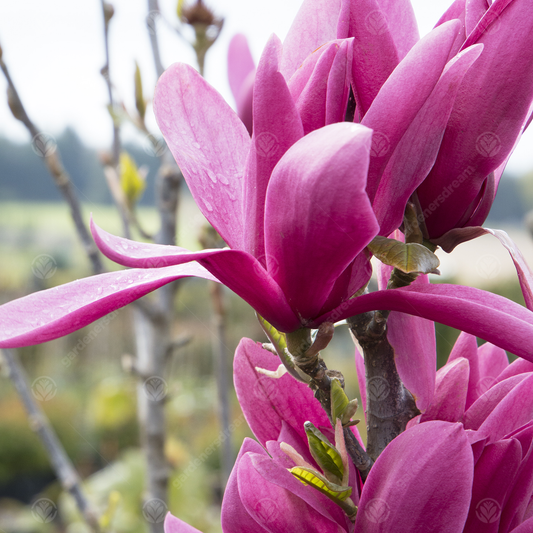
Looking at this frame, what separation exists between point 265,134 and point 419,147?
0.08 meters

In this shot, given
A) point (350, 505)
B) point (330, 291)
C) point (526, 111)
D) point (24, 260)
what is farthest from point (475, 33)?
point (24, 260)

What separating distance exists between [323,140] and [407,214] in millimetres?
117

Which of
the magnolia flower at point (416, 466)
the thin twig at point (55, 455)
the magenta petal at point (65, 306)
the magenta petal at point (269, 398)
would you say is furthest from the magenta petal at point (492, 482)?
the thin twig at point (55, 455)

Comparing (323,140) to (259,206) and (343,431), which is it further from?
(343,431)

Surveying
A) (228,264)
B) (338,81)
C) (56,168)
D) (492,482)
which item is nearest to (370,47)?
(338,81)

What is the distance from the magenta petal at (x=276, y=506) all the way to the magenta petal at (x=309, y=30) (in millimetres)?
248

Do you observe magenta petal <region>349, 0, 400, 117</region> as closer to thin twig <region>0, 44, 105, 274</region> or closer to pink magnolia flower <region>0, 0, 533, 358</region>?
pink magnolia flower <region>0, 0, 533, 358</region>

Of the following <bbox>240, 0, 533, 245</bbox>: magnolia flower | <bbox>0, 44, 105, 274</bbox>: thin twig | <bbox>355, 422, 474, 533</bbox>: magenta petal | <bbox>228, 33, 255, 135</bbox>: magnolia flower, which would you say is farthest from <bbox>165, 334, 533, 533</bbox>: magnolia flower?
<bbox>0, 44, 105, 274</bbox>: thin twig

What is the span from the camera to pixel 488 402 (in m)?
0.33

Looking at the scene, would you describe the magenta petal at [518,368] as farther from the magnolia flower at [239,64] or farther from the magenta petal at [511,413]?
the magnolia flower at [239,64]

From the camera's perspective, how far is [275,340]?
0.98 ft

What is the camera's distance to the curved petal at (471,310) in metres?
0.22

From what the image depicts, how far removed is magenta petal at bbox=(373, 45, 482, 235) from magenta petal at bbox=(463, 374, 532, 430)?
0.14 m

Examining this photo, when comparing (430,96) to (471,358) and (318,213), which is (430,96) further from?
(471,358)
